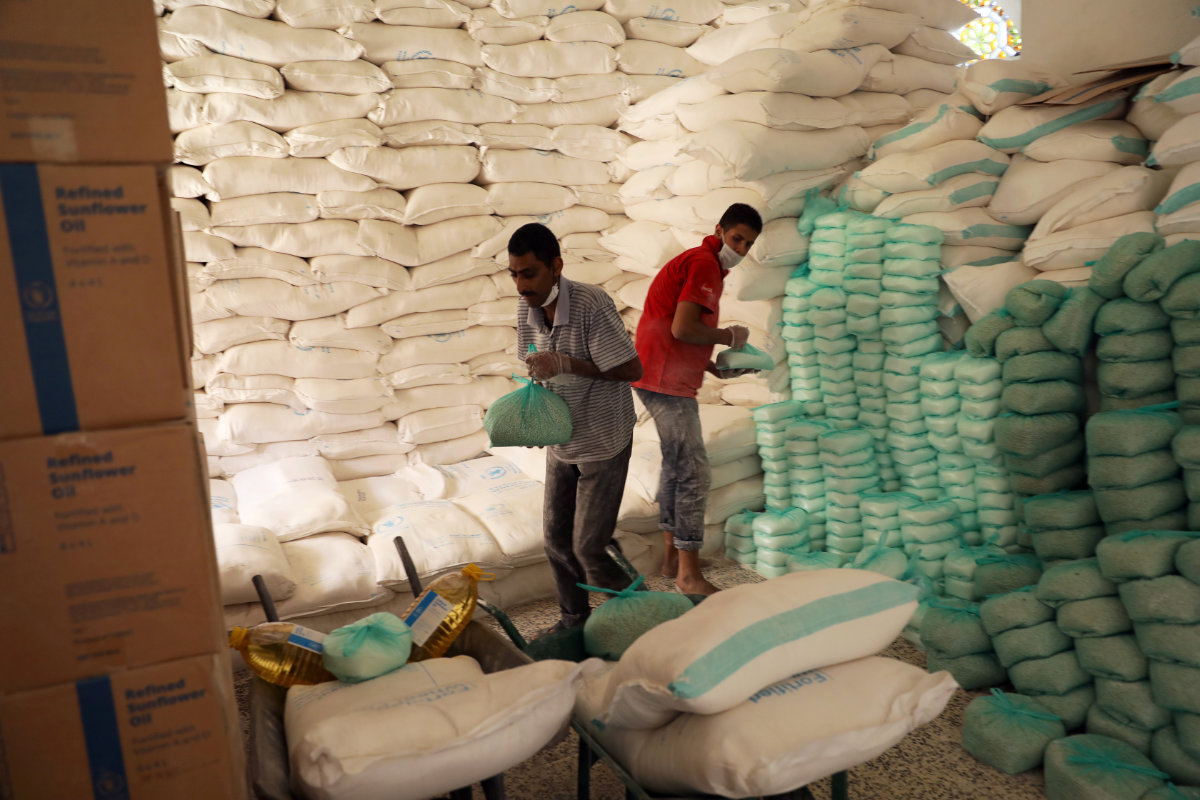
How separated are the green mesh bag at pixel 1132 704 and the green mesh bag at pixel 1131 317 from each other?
0.83m

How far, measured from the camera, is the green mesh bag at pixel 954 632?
218cm

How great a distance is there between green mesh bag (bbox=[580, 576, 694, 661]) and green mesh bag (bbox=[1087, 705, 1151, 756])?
1.08 metres

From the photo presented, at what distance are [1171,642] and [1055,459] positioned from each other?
0.57m

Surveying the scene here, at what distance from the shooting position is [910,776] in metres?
1.93

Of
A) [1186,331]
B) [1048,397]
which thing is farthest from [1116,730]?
[1186,331]

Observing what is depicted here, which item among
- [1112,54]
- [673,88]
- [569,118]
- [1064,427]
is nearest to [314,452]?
[569,118]

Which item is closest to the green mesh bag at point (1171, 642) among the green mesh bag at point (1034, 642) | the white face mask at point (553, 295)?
the green mesh bag at point (1034, 642)

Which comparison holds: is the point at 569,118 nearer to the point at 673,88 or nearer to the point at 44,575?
the point at 673,88

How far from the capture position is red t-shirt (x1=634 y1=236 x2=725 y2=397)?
2.73 metres

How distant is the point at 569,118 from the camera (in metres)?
3.54

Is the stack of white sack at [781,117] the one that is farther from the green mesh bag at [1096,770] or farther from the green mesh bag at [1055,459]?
the green mesh bag at [1096,770]

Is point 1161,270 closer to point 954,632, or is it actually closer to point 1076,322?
point 1076,322

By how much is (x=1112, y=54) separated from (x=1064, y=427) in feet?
4.58

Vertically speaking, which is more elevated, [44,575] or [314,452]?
[44,575]
